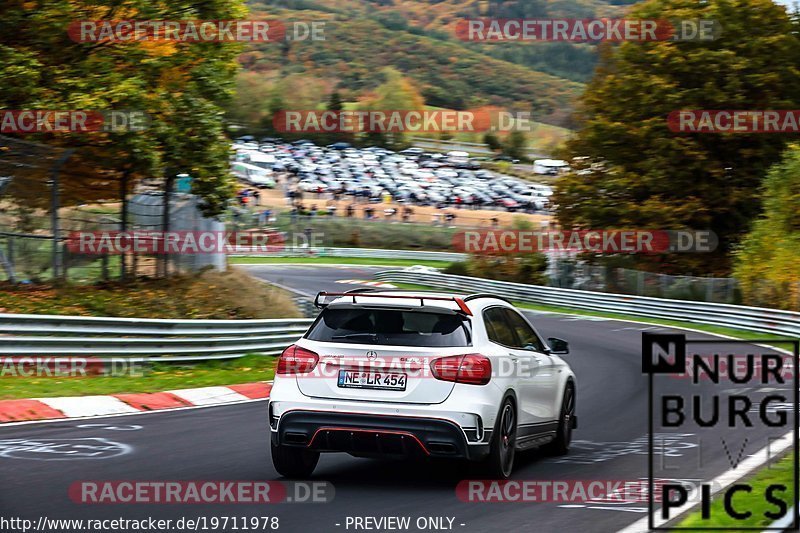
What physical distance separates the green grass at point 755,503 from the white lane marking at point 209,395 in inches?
295

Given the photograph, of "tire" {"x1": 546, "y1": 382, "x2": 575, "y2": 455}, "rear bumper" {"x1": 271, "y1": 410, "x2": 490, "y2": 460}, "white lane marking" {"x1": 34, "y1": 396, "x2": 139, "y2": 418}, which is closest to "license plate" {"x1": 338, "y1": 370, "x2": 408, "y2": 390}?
"rear bumper" {"x1": 271, "y1": 410, "x2": 490, "y2": 460}

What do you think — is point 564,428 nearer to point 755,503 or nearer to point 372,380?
point 372,380

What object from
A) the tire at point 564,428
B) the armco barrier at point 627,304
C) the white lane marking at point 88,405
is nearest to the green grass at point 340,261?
the armco barrier at point 627,304

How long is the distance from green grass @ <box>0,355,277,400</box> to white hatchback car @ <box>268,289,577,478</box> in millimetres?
6033

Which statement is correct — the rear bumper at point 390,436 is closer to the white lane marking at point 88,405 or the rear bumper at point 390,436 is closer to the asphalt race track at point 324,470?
the asphalt race track at point 324,470

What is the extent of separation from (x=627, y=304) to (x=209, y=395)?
25.5 m

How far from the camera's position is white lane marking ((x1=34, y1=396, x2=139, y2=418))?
1289 centimetres

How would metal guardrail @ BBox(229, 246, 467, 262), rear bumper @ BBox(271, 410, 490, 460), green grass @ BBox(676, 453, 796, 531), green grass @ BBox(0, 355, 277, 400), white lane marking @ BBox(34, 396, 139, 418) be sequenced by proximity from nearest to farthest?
green grass @ BBox(676, 453, 796, 531) → rear bumper @ BBox(271, 410, 490, 460) → white lane marking @ BBox(34, 396, 139, 418) → green grass @ BBox(0, 355, 277, 400) → metal guardrail @ BBox(229, 246, 467, 262)

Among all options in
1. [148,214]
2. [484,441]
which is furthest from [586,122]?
[484,441]

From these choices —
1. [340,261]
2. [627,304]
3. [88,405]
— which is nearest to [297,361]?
→ [88,405]

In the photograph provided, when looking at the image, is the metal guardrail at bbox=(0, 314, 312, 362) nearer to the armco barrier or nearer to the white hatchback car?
the white hatchback car

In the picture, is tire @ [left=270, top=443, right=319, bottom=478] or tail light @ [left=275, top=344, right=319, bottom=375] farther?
tire @ [left=270, top=443, right=319, bottom=478]

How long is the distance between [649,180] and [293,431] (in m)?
34.1

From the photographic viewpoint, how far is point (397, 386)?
8562 mm
